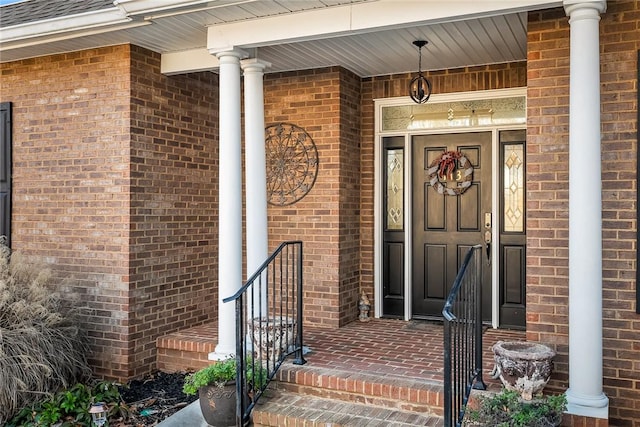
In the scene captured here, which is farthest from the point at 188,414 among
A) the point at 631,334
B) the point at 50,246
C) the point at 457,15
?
the point at 457,15

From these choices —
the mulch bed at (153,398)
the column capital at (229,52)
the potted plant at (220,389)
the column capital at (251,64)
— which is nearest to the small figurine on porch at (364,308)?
the mulch bed at (153,398)

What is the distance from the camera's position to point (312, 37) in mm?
4316

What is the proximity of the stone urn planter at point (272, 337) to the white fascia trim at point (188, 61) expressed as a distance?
7.95 ft

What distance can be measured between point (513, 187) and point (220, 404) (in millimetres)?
3485

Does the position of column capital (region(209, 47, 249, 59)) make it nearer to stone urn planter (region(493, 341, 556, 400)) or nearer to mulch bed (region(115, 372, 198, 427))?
mulch bed (region(115, 372, 198, 427))

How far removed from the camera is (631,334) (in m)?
3.78

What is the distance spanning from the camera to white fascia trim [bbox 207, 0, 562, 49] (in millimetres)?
3803

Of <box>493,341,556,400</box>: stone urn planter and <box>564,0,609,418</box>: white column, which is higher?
<box>564,0,609,418</box>: white column

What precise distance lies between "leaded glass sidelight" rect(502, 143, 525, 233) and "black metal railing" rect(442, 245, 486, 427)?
5.40ft

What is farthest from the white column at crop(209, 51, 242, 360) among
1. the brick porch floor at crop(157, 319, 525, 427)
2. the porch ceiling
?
the brick porch floor at crop(157, 319, 525, 427)

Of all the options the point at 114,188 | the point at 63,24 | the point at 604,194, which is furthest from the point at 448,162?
the point at 63,24

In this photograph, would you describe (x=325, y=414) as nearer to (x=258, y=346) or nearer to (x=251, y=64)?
(x=258, y=346)

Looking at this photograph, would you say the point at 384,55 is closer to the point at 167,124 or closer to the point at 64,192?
the point at 167,124

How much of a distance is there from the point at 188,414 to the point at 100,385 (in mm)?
1047
